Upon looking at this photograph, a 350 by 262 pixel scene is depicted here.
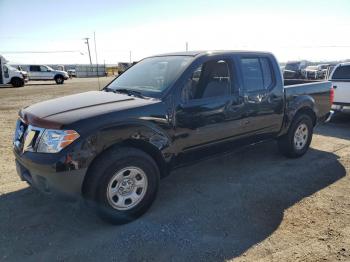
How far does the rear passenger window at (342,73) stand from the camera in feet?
29.5

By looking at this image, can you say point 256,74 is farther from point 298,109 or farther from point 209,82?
point 298,109

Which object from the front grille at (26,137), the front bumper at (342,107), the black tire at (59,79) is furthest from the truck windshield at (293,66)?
the front grille at (26,137)

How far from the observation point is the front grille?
3.27 metres

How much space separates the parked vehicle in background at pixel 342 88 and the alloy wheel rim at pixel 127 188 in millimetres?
7016

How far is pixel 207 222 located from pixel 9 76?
1024 inches

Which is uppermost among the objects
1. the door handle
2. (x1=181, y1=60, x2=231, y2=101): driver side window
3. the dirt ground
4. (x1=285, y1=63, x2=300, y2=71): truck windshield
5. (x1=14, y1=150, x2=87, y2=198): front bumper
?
(x1=181, y1=60, x2=231, y2=101): driver side window

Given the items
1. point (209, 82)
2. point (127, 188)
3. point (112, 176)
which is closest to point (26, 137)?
point (112, 176)

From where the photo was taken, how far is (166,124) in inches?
146

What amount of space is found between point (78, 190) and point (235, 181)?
2.41 metres

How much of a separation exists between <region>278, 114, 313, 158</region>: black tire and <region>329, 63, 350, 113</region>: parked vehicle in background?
343cm

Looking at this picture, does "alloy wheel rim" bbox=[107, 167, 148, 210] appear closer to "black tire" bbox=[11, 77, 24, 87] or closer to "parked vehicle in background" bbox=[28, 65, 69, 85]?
"black tire" bbox=[11, 77, 24, 87]

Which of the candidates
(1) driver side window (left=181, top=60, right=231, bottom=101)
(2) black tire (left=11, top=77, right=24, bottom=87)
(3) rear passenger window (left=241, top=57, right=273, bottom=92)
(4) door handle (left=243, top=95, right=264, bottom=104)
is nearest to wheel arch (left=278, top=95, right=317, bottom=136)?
(3) rear passenger window (left=241, top=57, right=273, bottom=92)

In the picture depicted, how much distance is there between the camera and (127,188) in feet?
11.6

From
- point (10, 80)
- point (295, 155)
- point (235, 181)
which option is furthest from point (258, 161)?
point (10, 80)
